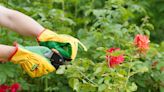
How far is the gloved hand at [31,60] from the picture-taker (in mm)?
2283

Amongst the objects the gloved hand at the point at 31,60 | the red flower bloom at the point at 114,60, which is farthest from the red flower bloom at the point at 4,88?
the red flower bloom at the point at 114,60

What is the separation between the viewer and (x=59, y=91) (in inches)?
115

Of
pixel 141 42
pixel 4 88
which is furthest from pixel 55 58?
pixel 141 42

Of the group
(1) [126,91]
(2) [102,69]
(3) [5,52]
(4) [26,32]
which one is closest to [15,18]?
(4) [26,32]

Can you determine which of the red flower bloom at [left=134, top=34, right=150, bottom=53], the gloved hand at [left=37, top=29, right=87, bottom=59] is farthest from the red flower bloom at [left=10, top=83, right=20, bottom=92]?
the red flower bloom at [left=134, top=34, right=150, bottom=53]

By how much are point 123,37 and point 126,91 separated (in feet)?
2.32

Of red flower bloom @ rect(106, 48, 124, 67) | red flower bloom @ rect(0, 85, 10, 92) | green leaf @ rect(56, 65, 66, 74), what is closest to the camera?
green leaf @ rect(56, 65, 66, 74)

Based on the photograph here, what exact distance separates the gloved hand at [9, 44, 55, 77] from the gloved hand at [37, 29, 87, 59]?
0.40 feet

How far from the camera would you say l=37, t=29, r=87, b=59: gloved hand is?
2412mm

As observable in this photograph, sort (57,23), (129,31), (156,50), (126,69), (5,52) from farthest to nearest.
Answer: (57,23)
(129,31)
(156,50)
(126,69)
(5,52)

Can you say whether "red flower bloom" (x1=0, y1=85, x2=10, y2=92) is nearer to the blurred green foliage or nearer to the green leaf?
the blurred green foliage

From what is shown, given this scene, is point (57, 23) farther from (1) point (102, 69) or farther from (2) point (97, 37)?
(1) point (102, 69)

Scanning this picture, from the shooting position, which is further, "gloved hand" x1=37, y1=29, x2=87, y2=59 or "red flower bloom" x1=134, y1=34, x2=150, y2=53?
"red flower bloom" x1=134, y1=34, x2=150, y2=53

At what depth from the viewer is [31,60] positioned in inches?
90.5
